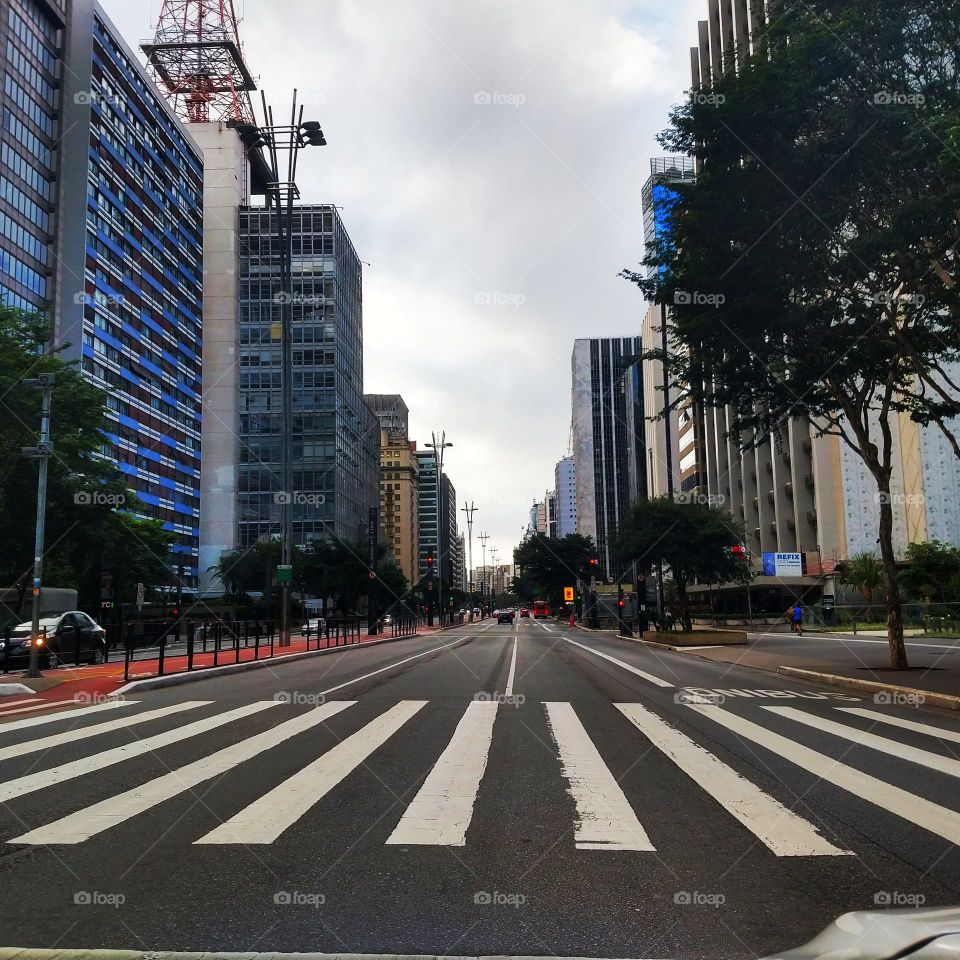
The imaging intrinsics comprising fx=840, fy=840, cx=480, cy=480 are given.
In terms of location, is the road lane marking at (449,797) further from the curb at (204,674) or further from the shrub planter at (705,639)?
the shrub planter at (705,639)

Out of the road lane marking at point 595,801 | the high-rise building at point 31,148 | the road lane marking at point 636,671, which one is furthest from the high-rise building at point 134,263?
the road lane marking at point 595,801

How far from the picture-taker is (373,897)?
4547 millimetres

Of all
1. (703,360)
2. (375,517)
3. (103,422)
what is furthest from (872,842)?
(375,517)

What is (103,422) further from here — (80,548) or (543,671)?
(543,671)

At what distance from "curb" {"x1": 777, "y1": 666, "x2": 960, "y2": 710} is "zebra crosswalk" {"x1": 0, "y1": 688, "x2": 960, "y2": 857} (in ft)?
5.02

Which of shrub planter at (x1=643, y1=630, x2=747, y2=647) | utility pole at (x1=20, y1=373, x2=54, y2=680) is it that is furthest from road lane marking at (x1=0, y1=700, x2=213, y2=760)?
shrub planter at (x1=643, y1=630, x2=747, y2=647)

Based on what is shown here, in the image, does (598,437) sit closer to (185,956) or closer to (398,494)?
(398,494)

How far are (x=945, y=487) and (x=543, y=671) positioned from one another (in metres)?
43.0

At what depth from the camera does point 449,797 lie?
688cm

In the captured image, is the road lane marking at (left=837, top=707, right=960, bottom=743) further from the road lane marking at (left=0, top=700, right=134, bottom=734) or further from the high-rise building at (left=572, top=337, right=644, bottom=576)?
the high-rise building at (left=572, top=337, right=644, bottom=576)

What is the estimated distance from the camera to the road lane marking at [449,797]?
18.8 feet

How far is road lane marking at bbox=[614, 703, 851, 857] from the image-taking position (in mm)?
5453

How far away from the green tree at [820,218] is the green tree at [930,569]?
30501 millimetres

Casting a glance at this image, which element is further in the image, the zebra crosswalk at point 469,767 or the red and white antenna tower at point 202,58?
the red and white antenna tower at point 202,58
